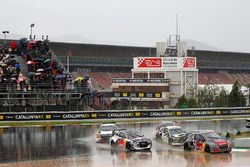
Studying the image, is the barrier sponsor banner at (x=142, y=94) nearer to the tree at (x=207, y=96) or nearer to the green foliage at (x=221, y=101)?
the tree at (x=207, y=96)

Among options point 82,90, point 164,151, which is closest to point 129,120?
point 82,90

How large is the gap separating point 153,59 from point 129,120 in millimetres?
31765

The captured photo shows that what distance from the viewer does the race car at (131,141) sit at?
99.2 ft

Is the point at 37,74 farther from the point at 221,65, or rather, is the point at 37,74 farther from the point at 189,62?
the point at 221,65

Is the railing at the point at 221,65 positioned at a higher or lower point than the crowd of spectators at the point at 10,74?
higher

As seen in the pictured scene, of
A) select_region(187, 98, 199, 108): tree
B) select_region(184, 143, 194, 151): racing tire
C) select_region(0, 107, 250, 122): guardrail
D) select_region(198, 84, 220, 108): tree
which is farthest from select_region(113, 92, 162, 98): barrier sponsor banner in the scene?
select_region(184, 143, 194, 151): racing tire

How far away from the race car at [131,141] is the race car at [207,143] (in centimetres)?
259

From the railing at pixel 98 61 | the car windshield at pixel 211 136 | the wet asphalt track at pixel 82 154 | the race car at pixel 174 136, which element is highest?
the railing at pixel 98 61

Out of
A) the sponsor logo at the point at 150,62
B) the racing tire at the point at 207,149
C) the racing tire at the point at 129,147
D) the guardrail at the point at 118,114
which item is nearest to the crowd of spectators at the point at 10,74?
the guardrail at the point at 118,114

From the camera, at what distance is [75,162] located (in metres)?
25.7

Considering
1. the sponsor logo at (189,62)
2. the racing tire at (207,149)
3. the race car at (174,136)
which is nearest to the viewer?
the racing tire at (207,149)

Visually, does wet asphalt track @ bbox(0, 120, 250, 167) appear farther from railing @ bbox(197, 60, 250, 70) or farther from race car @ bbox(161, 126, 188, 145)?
railing @ bbox(197, 60, 250, 70)

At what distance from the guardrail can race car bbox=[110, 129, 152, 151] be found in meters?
18.6

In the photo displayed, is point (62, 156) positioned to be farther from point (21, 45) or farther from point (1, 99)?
point (21, 45)
